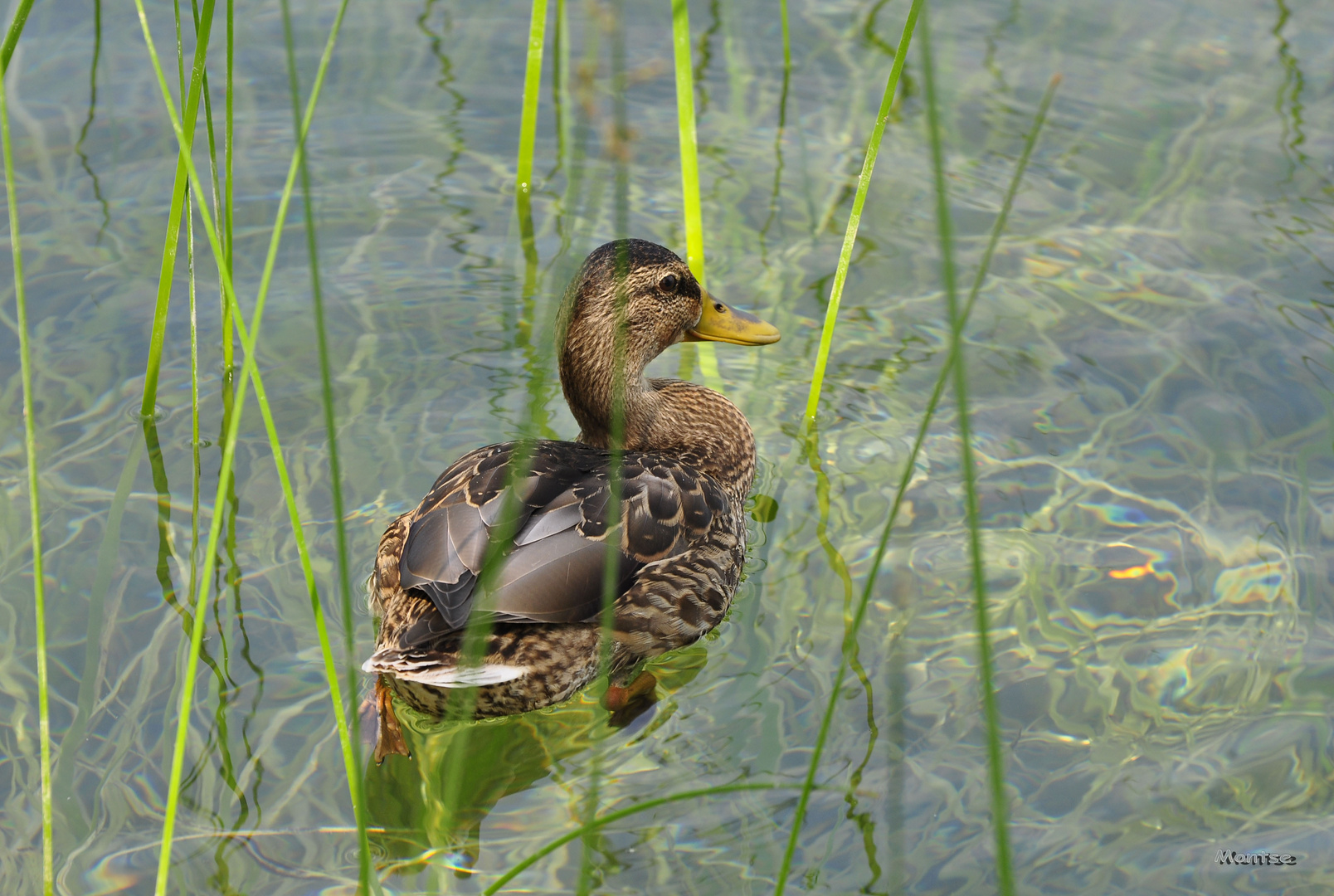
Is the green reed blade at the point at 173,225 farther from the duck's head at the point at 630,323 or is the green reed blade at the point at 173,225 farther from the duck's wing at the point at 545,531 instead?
the duck's head at the point at 630,323

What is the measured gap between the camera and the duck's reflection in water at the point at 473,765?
338cm

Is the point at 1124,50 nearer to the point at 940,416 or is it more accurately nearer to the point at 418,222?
the point at 940,416

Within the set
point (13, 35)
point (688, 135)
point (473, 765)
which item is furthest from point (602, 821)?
point (688, 135)

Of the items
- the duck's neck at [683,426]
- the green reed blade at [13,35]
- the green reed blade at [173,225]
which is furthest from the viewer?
the duck's neck at [683,426]

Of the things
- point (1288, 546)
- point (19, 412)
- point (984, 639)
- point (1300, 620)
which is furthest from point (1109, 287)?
point (19, 412)

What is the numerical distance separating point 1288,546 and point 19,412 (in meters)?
4.73

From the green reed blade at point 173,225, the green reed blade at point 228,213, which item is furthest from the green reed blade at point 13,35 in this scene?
the green reed blade at point 228,213

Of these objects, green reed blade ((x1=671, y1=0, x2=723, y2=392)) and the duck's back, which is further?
green reed blade ((x1=671, y1=0, x2=723, y2=392))

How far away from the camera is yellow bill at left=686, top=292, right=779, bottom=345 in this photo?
504 centimetres

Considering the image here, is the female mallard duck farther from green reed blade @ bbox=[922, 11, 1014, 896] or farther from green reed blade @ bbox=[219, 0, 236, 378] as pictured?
green reed blade @ bbox=[922, 11, 1014, 896]

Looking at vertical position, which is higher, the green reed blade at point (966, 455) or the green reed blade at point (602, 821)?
the green reed blade at point (966, 455)

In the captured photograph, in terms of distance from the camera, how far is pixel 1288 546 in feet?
14.7

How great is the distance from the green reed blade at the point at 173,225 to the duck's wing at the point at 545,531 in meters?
1.21

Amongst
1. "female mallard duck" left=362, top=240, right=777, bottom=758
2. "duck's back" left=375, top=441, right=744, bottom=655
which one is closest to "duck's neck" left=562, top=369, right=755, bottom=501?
"female mallard duck" left=362, top=240, right=777, bottom=758
